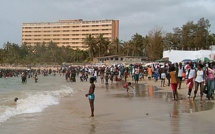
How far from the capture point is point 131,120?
960cm

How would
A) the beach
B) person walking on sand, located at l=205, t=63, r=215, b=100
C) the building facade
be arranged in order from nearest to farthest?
1. the beach
2. person walking on sand, located at l=205, t=63, r=215, b=100
3. the building facade

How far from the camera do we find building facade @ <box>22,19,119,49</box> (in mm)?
155375

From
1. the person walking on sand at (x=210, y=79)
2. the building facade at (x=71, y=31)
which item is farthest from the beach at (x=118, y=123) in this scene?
the building facade at (x=71, y=31)

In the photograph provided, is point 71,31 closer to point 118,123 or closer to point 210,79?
point 210,79

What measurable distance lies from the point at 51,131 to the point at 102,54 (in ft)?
313

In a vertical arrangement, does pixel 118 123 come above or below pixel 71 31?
below

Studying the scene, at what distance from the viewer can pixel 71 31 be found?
159625mm

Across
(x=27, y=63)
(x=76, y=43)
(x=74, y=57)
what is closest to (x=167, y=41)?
(x=74, y=57)

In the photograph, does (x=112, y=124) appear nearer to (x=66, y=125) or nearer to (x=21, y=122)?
(x=66, y=125)

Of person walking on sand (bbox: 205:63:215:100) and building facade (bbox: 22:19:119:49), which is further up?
building facade (bbox: 22:19:119:49)

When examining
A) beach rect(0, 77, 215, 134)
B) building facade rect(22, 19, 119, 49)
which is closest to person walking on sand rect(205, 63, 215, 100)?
beach rect(0, 77, 215, 134)

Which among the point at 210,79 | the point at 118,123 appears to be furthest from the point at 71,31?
the point at 118,123

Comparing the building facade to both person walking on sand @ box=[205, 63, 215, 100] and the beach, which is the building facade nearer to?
person walking on sand @ box=[205, 63, 215, 100]

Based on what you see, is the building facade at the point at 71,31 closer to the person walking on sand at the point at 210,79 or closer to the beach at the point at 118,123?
the person walking on sand at the point at 210,79
